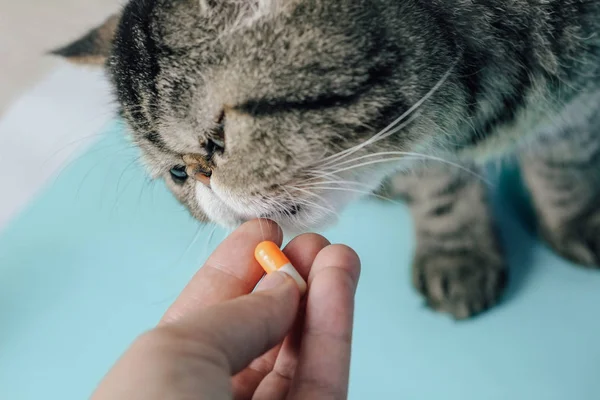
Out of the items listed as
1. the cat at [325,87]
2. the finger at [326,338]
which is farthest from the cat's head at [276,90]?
the finger at [326,338]

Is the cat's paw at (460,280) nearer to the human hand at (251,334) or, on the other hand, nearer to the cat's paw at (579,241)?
the cat's paw at (579,241)

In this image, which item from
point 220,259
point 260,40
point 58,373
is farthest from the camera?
point 58,373

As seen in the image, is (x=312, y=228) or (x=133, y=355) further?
(x=312, y=228)

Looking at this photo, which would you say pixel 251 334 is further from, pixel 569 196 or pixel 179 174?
pixel 569 196

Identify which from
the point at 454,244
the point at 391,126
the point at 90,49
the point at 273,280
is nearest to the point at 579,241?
the point at 454,244

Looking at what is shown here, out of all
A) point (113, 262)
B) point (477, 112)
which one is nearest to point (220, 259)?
point (477, 112)

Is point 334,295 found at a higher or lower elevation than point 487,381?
higher

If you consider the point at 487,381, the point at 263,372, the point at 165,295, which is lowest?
the point at 487,381

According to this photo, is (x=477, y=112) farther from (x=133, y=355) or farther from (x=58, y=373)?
(x=58, y=373)
